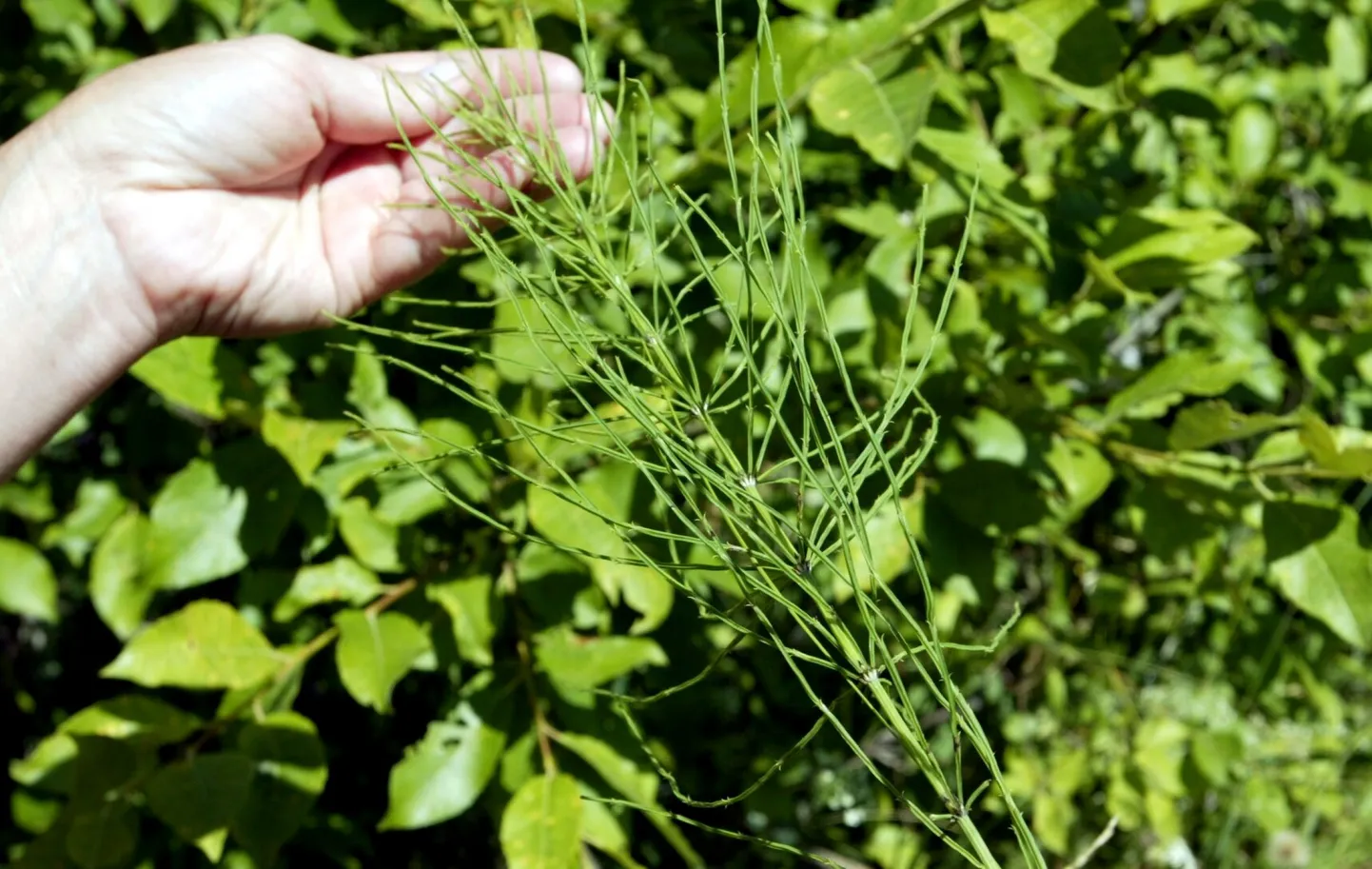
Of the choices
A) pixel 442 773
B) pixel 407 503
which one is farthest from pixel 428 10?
pixel 442 773

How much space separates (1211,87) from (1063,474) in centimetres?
81

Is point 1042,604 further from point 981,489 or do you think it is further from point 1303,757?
point 981,489

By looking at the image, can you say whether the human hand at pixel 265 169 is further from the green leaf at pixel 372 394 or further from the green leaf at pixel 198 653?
the green leaf at pixel 198 653

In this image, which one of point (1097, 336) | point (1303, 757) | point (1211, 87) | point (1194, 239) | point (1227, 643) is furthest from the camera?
point (1303, 757)

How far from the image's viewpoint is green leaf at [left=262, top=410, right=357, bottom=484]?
1.20 meters

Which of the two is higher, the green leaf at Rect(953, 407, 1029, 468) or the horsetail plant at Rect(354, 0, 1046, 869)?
the horsetail plant at Rect(354, 0, 1046, 869)

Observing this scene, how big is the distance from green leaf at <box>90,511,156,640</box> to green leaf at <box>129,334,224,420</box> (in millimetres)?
243

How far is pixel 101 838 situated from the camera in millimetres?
1284

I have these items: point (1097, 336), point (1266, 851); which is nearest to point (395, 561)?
point (1097, 336)

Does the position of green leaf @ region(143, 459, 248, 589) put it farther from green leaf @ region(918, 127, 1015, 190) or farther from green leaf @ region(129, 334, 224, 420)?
green leaf @ region(918, 127, 1015, 190)

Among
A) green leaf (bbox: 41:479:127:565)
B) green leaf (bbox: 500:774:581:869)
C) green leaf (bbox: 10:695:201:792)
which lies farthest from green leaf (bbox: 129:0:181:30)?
green leaf (bbox: 500:774:581:869)

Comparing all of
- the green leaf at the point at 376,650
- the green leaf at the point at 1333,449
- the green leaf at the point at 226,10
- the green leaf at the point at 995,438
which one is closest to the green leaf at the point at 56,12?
the green leaf at the point at 226,10

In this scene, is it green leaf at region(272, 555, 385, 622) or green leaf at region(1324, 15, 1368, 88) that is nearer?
green leaf at region(272, 555, 385, 622)

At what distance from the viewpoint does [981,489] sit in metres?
1.28
